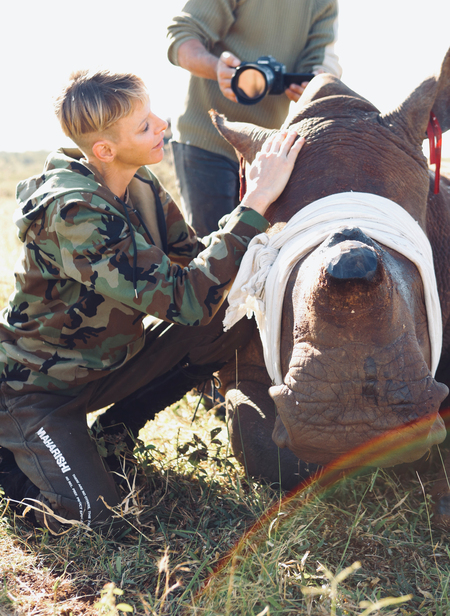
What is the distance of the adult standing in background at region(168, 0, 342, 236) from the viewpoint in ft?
13.3

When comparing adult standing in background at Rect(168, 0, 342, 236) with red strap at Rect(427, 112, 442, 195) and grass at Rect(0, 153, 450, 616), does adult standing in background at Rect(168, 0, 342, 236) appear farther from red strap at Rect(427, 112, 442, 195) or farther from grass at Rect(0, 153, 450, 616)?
grass at Rect(0, 153, 450, 616)

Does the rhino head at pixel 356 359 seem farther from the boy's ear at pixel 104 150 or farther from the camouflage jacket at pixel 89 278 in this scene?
the boy's ear at pixel 104 150

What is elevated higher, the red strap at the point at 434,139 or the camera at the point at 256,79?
the camera at the point at 256,79

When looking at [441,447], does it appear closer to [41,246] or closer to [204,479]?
[204,479]

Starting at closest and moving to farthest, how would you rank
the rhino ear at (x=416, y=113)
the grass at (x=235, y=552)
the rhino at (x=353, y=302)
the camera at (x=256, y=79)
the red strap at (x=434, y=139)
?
the rhino at (x=353, y=302), the grass at (x=235, y=552), the rhino ear at (x=416, y=113), the red strap at (x=434, y=139), the camera at (x=256, y=79)

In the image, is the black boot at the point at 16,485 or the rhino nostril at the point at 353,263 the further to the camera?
the black boot at the point at 16,485

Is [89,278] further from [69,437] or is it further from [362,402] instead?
[362,402]

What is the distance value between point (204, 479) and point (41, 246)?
4.47ft

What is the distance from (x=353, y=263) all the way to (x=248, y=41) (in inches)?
121

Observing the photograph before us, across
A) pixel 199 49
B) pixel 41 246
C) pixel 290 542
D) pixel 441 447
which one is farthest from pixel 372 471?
pixel 199 49

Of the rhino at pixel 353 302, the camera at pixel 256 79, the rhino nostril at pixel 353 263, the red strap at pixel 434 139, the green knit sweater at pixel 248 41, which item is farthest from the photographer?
the green knit sweater at pixel 248 41

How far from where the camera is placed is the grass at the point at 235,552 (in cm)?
208

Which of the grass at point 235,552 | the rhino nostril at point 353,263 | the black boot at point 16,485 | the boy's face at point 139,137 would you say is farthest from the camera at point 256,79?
the black boot at point 16,485

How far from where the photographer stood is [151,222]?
323 cm
